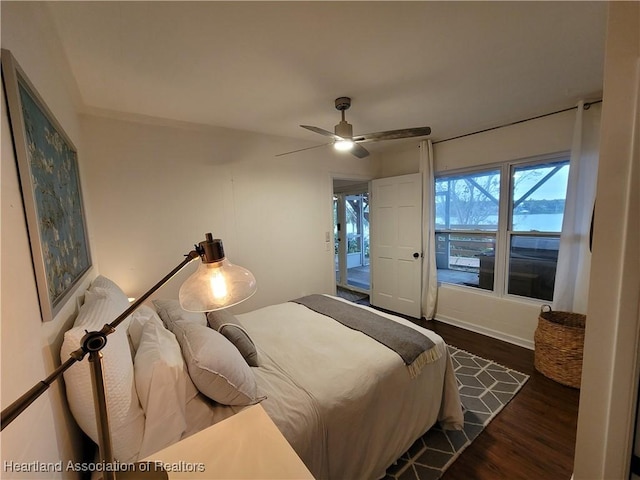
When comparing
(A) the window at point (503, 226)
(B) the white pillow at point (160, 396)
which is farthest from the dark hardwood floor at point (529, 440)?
(B) the white pillow at point (160, 396)

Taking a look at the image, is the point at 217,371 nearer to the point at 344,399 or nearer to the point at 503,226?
the point at 344,399

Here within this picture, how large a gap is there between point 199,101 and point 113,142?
87 cm

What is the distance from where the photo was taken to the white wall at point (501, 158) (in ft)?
8.38

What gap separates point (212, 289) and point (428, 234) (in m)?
3.25

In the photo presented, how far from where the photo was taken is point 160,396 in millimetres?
1041

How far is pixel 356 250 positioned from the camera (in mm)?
6836

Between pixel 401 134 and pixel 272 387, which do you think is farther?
pixel 401 134

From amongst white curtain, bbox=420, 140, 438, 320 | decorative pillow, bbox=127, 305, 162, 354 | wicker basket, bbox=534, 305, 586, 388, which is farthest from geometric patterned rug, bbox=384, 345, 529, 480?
decorative pillow, bbox=127, 305, 162, 354

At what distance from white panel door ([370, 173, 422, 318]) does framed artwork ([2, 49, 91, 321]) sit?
11.2ft

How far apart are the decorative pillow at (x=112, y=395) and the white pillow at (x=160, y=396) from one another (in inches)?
1.2

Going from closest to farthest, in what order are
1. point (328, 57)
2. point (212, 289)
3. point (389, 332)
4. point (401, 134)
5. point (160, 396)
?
point (212, 289) → point (160, 396) → point (328, 57) → point (389, 332) → point (401, 134)

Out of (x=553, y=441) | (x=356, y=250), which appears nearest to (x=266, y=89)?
(x=553, y=441)

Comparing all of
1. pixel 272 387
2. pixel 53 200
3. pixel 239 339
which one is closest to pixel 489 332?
pixel 272 387

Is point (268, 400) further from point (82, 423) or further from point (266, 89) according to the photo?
point (266, 89)
